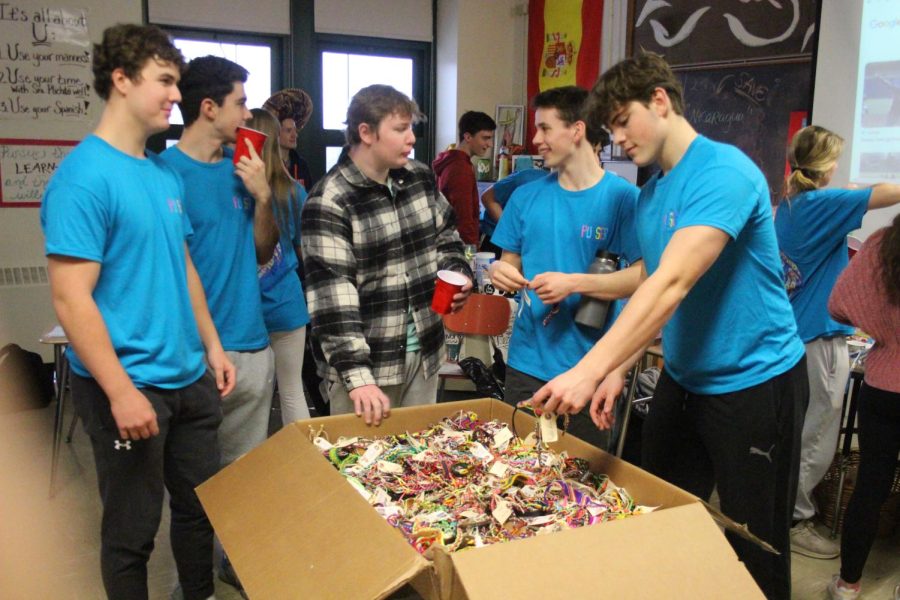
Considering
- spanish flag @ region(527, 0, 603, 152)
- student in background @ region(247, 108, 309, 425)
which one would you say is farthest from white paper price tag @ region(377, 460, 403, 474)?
spanish flag @ region(527, 0, 603, 152)

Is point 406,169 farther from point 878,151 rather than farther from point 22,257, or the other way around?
point 22,257

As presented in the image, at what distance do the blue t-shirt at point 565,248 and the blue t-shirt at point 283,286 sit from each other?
31.6 inches

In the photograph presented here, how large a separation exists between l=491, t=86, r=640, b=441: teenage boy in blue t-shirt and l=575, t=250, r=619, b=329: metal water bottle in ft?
0.12

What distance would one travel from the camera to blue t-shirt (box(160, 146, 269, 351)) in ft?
6.83

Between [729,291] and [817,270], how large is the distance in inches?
50.6

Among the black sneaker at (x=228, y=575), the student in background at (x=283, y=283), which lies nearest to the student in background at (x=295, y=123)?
the student in background at (x=283, y=283)

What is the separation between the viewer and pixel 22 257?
4398 millimetres

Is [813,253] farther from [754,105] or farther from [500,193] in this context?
[754,105]

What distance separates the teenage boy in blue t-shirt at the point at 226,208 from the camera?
6.85 ft

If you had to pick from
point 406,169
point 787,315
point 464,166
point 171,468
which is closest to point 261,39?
point 464,166

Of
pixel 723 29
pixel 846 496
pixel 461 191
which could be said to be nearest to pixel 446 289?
pixel 846 496

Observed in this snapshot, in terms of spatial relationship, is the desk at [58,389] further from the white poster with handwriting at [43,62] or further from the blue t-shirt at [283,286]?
the white poster with handwriting at [43,62]

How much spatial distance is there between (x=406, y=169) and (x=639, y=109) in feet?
2.41

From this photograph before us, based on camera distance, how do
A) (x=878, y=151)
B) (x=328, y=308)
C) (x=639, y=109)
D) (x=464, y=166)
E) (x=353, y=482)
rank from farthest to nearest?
(x=464, y=166), (x=878, y=151), (x=328, y=308), (x=639, y=109), (x=353, y=482)
